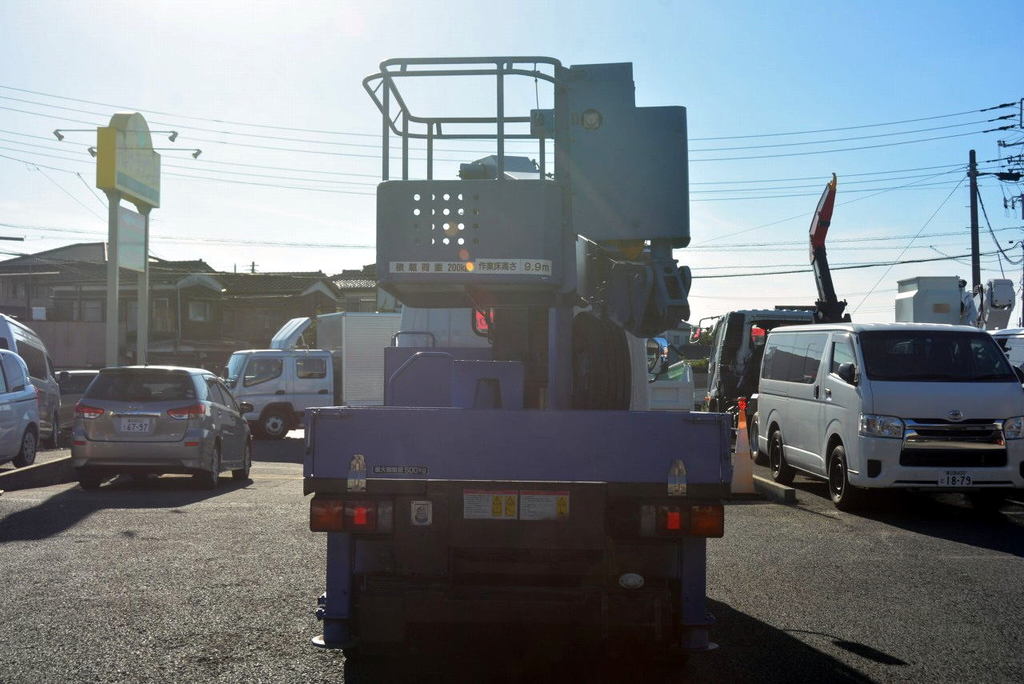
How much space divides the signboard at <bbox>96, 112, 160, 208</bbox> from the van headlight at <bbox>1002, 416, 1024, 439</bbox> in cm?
2313

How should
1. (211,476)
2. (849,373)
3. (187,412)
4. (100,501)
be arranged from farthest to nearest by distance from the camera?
(211,476) < (187,412) < (100,501) < (849,373)

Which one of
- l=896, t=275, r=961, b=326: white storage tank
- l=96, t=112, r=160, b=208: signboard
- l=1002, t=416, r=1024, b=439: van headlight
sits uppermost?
l=96, t=112, r=160, b=208: signboard

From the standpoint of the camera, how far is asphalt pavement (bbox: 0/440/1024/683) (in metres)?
5.66

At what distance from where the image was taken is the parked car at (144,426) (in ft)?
45.5

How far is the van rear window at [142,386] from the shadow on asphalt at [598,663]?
9076 millimetres

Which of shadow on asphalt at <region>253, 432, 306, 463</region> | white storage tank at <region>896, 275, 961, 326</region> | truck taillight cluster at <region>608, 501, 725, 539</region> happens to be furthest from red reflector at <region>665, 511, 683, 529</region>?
white storage tank at <region>896, 275, 961, 326</region>

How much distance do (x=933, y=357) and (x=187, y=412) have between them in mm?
8981

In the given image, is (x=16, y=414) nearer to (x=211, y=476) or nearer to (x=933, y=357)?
(x=211, y=476)

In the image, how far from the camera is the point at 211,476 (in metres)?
14.5

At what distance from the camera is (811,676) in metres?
5.59

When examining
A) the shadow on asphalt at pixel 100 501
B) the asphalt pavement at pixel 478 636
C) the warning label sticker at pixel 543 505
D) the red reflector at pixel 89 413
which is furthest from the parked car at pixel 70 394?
the warning label sticker at pixel 543 505

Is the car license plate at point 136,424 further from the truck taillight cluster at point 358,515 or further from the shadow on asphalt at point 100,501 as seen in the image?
the truck taillight cluster at point 358,515

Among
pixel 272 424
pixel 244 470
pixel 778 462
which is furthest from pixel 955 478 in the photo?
pixel 272 424

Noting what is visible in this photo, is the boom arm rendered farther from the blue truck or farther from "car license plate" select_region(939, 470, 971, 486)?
the blue truck
